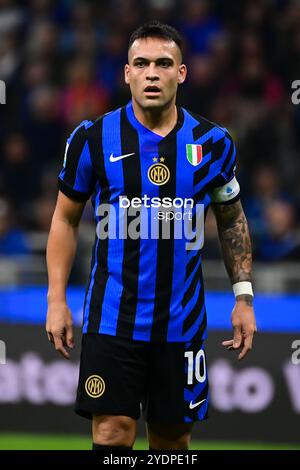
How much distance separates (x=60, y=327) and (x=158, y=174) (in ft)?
2.47

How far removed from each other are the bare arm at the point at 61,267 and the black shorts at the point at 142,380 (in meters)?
0.12

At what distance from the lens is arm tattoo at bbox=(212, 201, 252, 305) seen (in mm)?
5340

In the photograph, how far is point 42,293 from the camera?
820cm

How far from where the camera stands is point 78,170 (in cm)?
509

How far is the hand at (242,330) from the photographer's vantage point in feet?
16.9

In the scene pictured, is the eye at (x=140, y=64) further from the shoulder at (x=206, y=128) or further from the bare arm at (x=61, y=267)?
the bare arm at (x=61, y=267)

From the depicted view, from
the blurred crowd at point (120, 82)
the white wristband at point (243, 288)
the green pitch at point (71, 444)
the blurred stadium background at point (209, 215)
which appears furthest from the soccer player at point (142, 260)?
the blurred crowd at point (120, 82)

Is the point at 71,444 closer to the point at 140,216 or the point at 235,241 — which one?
the point at 235,241

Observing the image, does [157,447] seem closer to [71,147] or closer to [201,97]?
[71,147]

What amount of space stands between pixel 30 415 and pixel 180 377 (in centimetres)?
307

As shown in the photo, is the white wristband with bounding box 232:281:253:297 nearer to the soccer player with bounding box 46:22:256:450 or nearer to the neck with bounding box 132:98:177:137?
the soccer player with bounding box 46:22:256:450

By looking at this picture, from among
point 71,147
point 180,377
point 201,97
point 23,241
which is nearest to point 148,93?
point 71,147

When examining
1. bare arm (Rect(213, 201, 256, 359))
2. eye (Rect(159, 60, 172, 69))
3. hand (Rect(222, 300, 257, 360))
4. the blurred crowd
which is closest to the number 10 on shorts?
hand (Rect(222, 300, 257, 360))

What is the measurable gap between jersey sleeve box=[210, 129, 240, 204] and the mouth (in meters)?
0.42
